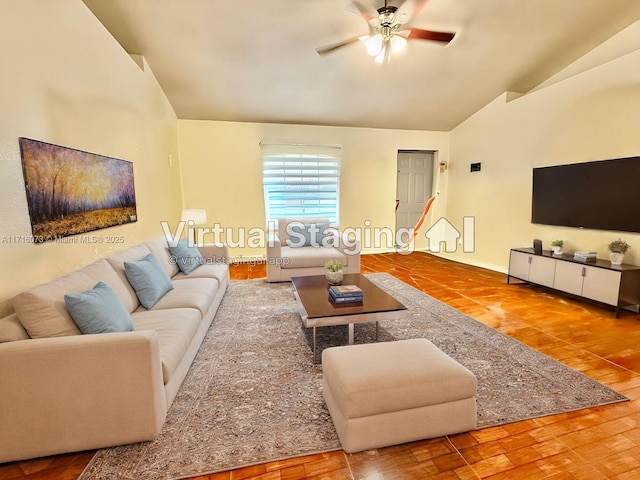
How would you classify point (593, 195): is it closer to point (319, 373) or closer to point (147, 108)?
point (319, 373)

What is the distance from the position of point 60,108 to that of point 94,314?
1509 mm

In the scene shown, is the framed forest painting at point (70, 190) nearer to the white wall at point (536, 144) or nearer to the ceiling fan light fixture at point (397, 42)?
the ceiling fan light fixture at point (397, 42)

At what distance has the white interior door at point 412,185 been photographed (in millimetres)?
6230

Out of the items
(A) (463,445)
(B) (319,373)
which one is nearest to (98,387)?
(B) (319,373)

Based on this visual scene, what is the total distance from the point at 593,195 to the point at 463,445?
3.47 meters

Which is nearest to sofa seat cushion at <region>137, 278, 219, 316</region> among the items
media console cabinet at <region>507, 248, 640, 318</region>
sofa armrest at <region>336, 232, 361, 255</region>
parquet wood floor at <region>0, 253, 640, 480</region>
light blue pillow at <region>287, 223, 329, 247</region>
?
parquet wood floor at <region>0, 253, 640, 480</region>

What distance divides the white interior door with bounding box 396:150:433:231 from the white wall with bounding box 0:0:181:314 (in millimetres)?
4605

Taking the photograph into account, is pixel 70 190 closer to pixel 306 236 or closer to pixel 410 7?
pixel 306 236

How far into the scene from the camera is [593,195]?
342cm

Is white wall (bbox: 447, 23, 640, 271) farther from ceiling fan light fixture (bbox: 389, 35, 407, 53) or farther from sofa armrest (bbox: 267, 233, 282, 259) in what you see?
sofa armrest (bbox: 267, 233, 282, 259)

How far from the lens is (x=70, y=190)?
2.12 metres

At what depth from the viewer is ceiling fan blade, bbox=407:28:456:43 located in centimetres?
269

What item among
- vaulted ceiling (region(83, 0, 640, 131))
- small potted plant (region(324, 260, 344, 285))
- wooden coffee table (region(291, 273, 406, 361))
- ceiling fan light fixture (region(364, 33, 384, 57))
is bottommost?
wooden coffee table (region(291, 273, 406, 361))

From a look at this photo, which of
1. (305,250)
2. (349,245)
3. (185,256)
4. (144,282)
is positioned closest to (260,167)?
(305,250)
